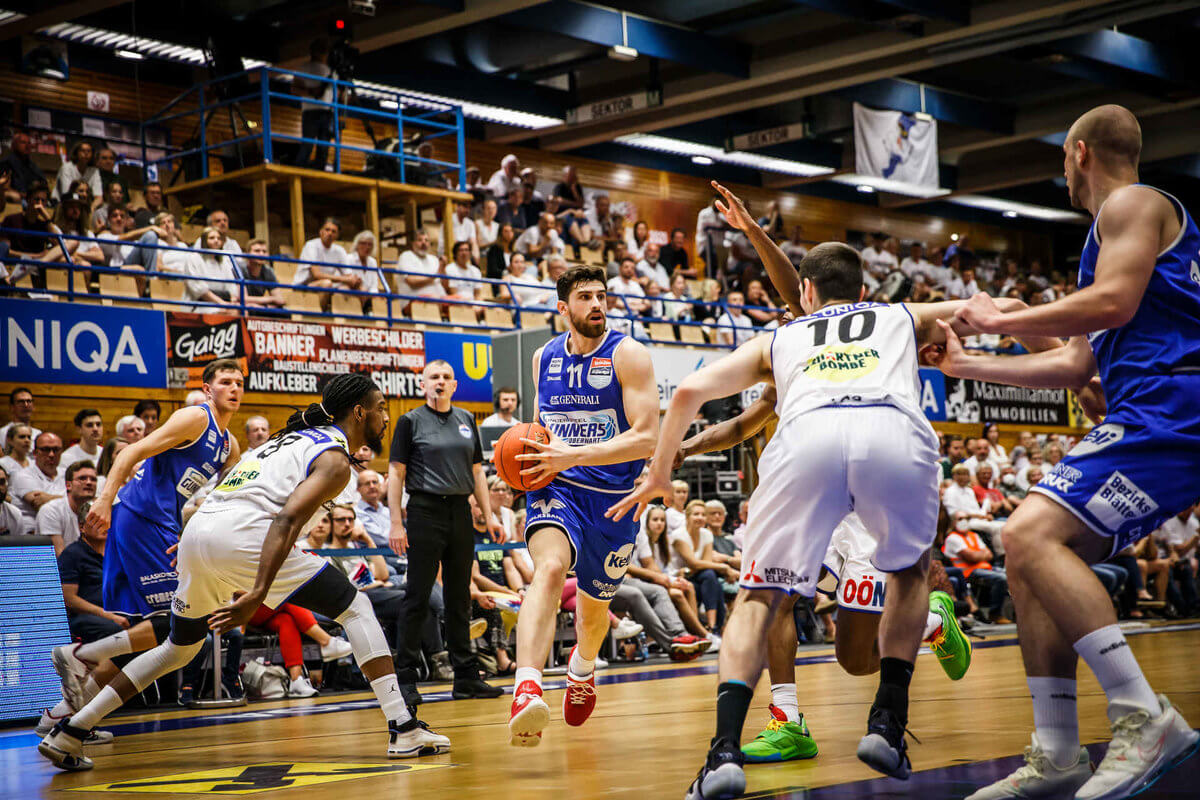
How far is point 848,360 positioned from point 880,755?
4.01 feet

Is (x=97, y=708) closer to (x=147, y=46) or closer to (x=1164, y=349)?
(x=1164, y=349)

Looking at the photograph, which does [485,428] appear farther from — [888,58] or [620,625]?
[888,58]

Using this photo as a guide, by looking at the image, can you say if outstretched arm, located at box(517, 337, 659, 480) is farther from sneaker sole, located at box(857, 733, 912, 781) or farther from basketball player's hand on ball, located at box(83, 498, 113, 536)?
basketball player's hand on ball, located at box(83, 498, 113, 536)

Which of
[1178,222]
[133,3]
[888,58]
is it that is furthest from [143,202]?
[1178,222]

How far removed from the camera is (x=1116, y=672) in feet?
11.1

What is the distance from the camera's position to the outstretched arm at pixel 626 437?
203 inches

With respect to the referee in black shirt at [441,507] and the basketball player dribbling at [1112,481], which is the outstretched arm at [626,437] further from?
the referee in black shirt at [441,507]

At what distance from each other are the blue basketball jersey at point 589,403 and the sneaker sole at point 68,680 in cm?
325

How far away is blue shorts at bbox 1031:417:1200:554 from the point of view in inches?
137

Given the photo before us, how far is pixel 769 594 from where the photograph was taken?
391cm

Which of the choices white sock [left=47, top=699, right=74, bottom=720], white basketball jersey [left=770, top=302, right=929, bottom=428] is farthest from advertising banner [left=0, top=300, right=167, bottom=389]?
white basketball jersey [left=770, top=302, right=929, bottom=428]

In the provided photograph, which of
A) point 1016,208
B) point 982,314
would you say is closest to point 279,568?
point 982,314

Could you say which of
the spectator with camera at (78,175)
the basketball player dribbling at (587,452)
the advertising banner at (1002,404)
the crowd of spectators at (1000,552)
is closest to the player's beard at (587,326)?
the basketball player dribbling at (587,452)

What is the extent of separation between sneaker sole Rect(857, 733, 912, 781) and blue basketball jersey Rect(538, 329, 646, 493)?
2.22 meters
